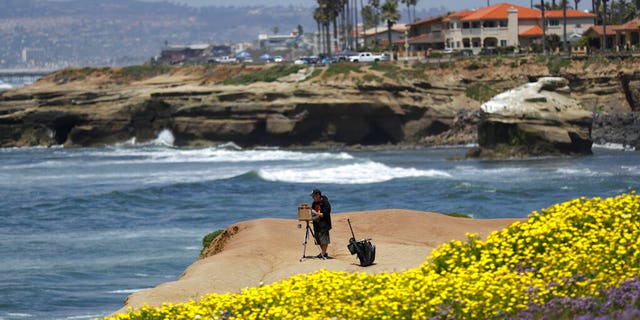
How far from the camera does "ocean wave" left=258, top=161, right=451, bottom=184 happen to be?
53.9 metres

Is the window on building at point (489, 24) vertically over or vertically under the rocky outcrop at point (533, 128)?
over

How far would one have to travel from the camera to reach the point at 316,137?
259 feet

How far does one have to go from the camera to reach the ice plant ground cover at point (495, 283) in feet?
45.6

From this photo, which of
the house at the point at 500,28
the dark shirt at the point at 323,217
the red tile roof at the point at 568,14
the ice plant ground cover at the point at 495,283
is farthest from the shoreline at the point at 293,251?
the red tile roof at the point at 568,14

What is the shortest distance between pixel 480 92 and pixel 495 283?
68672 millimetres

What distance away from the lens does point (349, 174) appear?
2212 inches

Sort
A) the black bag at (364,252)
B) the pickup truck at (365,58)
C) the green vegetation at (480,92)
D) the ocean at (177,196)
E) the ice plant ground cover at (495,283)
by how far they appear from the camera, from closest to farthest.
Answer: the ice plant ground cover at (495,283), the black bag at (364,252), the ocean at (177,196), the green vegetation at (480,92), the pickup truck at (365,58)

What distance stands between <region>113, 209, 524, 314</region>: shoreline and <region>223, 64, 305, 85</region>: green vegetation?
61422 millimetres

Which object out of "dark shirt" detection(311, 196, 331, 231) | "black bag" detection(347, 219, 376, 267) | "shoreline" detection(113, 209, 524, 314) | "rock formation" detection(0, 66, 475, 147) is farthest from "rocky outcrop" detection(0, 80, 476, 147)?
"black bag" detection(347, 219, 376, 267)

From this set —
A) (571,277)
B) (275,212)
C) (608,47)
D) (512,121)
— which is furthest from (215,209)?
(608,47)

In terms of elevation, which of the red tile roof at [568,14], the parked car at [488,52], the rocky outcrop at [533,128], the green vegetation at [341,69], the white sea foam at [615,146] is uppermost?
the red tile roof at [568,14]

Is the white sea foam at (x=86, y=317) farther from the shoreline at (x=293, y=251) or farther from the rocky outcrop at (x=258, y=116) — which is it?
the rocky outcrop at (x=258, y=116)

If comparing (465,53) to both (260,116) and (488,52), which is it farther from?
(260,116)

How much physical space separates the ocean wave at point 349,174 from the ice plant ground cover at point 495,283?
35584 millimetres
